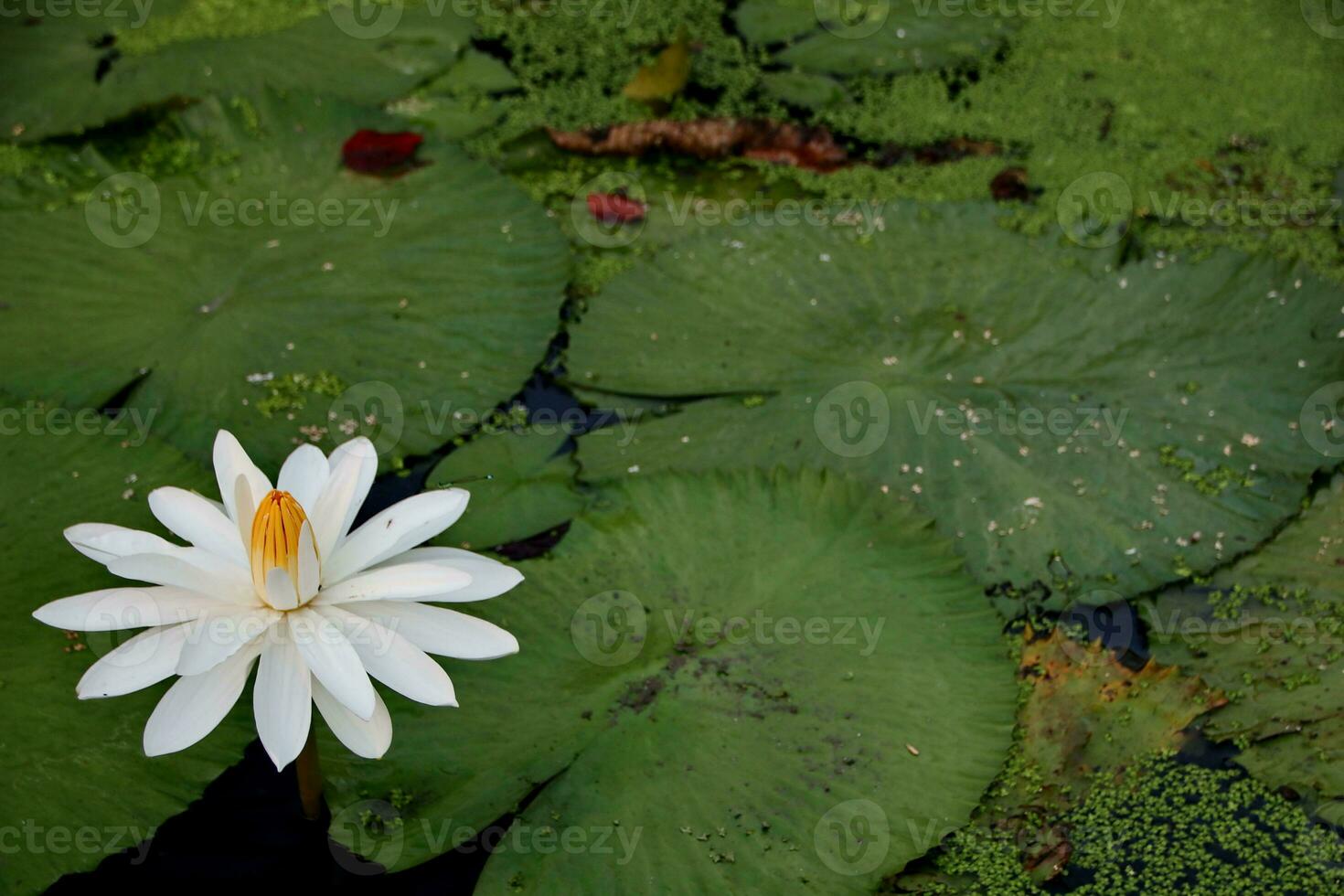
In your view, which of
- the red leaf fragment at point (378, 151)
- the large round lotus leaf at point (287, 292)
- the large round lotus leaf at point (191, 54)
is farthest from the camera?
the large round lotus leaf at point (191, 54)

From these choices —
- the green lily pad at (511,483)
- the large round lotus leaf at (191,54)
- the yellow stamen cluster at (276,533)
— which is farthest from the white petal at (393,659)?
the large round lotus leaf at (191,54)

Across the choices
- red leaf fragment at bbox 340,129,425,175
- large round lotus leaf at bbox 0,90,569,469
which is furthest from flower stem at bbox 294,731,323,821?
red leaf fragment at bbox 340,129,425,175

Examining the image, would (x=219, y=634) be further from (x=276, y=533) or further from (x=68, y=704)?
(x=68, y=704)

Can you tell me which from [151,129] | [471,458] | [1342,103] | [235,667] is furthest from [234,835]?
[1342,103]

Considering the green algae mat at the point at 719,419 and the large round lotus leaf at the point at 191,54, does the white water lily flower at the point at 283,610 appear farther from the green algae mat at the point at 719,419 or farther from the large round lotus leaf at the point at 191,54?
the large round lotus leaf at the point at 191,54

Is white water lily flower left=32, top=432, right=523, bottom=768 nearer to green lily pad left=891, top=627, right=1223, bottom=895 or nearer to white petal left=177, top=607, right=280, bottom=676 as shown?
white petal left=177, top=607, right=280, bottom=676

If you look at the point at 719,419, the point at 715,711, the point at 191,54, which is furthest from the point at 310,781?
the point at 191,54
